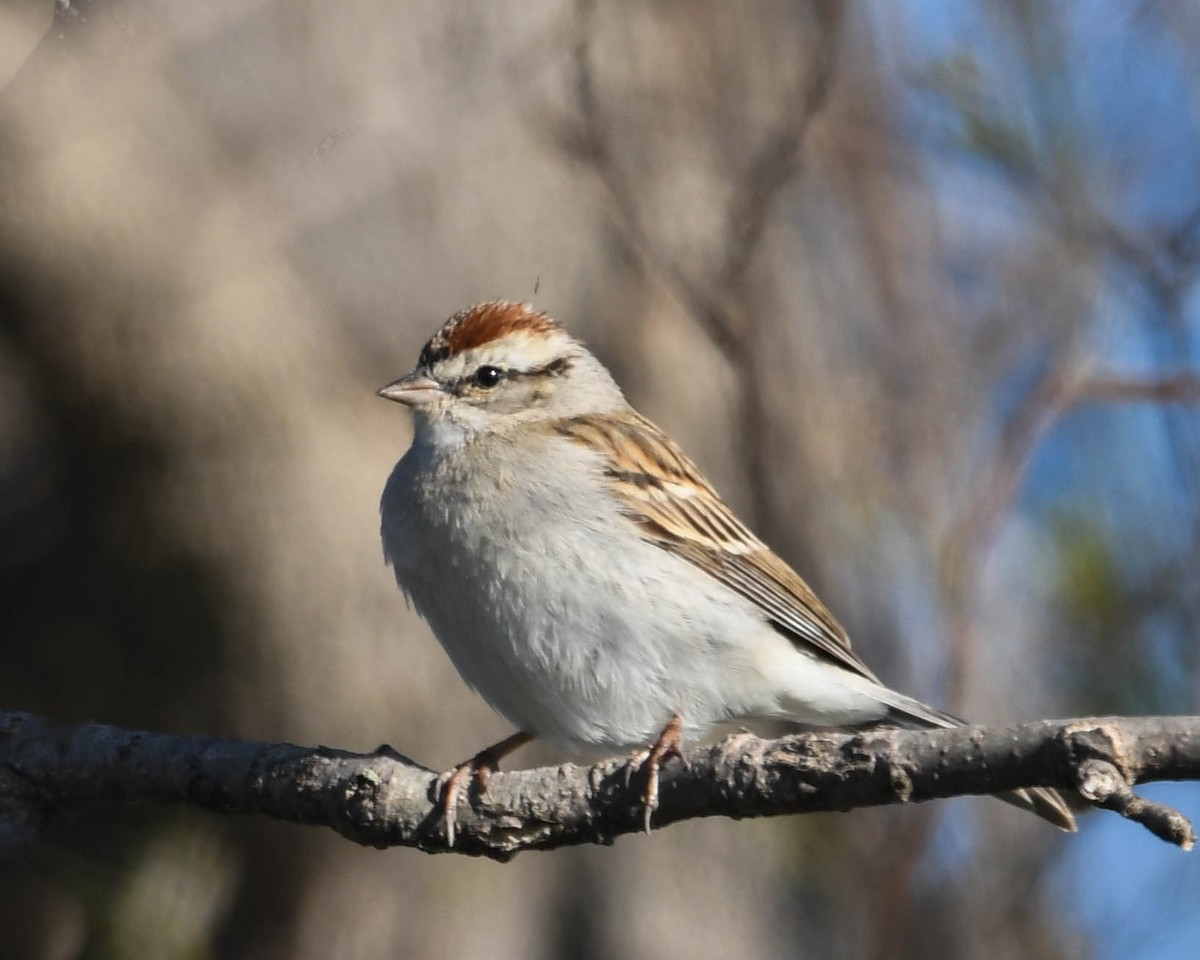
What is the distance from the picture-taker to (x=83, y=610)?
404cm

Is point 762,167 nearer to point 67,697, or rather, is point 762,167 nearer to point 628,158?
point 628,158

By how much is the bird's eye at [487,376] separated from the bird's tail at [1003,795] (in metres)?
1.09

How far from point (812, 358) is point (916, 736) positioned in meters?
3.31

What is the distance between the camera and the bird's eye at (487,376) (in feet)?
11.3

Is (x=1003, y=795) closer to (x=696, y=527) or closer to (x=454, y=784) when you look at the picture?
(x=454, y=784)

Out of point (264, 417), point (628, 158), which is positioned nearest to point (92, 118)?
point (264, 417)

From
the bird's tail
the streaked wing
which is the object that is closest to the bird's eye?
the streaked wing

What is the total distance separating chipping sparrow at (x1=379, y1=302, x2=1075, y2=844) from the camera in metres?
2.94

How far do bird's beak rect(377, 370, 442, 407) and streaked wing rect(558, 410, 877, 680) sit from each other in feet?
0.95

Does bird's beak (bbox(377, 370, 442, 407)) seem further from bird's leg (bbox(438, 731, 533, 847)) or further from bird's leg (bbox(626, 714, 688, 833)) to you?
bird's leg (bbox(626, 714, 688, 833))

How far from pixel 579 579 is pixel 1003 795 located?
0.89 m

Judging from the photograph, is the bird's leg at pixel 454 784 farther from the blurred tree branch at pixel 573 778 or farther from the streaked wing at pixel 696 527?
the streaked wing at pixel 696 527

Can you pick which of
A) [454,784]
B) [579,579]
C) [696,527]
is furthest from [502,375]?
[454,784]

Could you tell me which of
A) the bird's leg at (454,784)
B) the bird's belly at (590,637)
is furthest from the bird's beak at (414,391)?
the bird's leg at (454,784)
